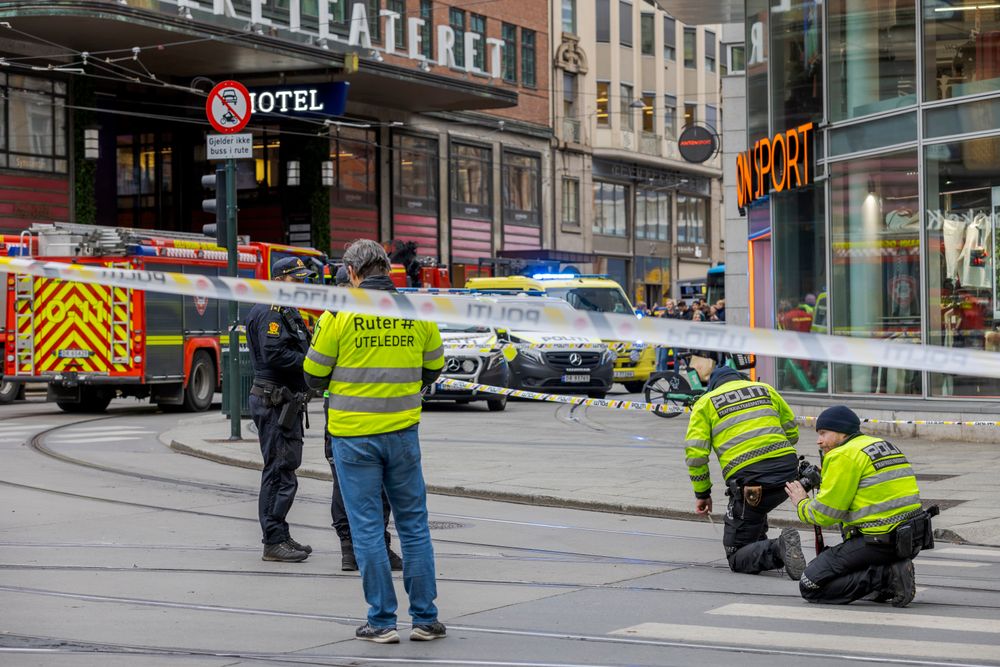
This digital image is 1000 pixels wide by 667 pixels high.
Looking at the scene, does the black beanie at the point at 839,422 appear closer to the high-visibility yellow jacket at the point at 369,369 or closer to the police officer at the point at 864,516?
the police officer at the point at 864,516

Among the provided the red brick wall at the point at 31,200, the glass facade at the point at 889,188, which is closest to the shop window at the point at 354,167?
the red brick wall at the point at 31,200

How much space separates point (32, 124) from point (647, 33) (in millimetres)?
33485

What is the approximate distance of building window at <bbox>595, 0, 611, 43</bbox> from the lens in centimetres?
5765

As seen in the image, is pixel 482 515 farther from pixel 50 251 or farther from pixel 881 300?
pixel 50 251

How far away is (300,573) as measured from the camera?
898cm

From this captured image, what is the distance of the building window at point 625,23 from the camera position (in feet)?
194

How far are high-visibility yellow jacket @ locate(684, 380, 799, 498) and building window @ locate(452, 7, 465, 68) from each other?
3806cm

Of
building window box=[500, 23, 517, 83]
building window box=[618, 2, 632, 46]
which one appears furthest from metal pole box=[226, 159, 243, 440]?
building window box=[618, 2, 632, 46]

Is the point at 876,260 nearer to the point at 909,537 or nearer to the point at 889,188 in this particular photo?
the point at 889,188

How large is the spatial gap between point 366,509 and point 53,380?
57.7 ft

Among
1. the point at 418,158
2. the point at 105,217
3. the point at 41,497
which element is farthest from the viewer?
the point at 418,158

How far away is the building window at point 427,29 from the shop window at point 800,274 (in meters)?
25.7

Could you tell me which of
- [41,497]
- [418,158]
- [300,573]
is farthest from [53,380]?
[418,158]

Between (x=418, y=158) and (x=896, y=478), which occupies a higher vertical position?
(x=418, y=158)
